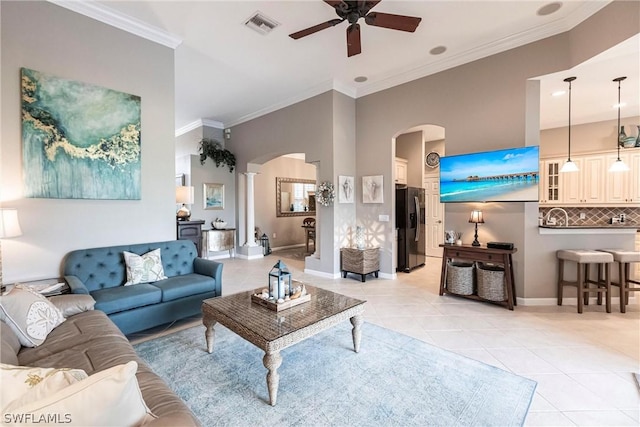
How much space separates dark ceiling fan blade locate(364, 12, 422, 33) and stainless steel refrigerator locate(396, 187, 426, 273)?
3125 millimetres

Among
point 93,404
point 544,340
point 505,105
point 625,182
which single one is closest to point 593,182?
point 625,182

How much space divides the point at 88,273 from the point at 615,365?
4.96m

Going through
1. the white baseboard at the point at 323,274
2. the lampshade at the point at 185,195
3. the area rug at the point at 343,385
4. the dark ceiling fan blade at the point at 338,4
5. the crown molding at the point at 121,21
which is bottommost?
the area rug at the point at 343,385

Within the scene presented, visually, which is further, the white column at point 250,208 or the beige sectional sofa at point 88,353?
the white column at point 250,208

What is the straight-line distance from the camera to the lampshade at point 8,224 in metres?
2.30

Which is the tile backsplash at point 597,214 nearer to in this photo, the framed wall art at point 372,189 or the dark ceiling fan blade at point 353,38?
the framed wall art at point 372,189

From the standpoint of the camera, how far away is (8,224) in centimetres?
233

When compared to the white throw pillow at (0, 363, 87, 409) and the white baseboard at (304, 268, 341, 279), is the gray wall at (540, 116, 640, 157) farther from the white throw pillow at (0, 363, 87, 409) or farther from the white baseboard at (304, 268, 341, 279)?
the white throw pillow at (0, 363, 87, 409)

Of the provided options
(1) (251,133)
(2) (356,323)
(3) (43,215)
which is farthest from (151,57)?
(2) (356,323)

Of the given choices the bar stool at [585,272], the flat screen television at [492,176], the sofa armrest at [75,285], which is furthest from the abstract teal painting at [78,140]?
the bar stool at [585,272]

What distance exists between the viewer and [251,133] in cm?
672

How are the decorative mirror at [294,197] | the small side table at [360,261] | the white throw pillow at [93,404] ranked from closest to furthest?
the white throw pillow at [93,404], the small side table at [360,261], the decorative mirror at [294,197]

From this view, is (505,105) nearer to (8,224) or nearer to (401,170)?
(401,170)

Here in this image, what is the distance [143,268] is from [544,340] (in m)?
4.27
